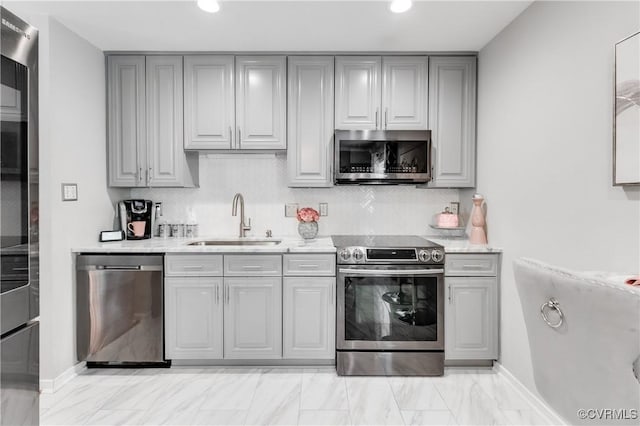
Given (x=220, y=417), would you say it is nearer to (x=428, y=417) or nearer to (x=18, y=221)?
(x=428, y=417)

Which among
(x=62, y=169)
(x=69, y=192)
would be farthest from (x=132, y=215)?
(x=62, y=169)

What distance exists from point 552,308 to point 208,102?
290cm

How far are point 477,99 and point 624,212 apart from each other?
1.77 m

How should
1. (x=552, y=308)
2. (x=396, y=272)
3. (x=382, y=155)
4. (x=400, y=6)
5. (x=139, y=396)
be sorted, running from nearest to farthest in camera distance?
(x=552, y=308) → (x=400, y=6) → (x=139, y=396) → (x=396, y=272) → (x=382, y=155)

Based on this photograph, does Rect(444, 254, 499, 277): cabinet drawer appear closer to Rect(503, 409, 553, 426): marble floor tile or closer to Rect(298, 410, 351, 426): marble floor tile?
Rect(503, 409, 553, 426): marble floor tile

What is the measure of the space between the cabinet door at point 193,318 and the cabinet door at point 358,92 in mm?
1702

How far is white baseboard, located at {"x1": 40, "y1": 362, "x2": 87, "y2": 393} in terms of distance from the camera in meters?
2.48

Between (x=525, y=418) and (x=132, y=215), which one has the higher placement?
(x=132, y=215)

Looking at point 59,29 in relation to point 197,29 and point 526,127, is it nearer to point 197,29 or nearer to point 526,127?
point 197,29

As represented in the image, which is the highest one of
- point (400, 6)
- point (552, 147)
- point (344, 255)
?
point (400, 6)

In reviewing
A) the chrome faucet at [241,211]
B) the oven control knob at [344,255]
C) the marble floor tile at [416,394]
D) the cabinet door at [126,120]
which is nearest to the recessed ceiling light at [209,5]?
the cabinet door at [126,120]

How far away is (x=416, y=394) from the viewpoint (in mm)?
2465

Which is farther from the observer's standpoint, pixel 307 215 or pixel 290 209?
pixel 290 209

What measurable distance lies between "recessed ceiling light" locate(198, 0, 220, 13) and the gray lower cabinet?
2.38 meters
